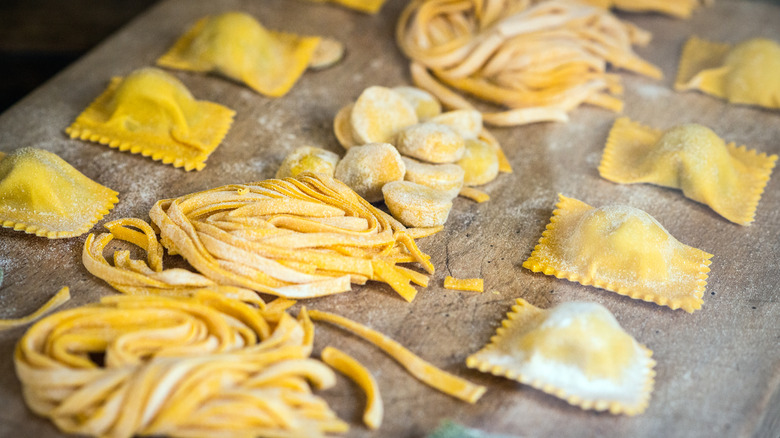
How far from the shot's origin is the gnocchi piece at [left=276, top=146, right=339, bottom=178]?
3.64m

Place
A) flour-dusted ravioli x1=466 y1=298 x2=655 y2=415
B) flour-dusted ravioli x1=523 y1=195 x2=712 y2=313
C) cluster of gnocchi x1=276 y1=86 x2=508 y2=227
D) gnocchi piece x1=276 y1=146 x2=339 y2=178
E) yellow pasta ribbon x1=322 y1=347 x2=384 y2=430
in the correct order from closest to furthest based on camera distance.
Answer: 1. yellow pasta ribbon x1=322 y1=347 x2=384 y2=430
2. flour-dusted ravioli x1=466 y1=298 x2=655 y2=415
3. flour-dusted ravioli x1=523 y1=195 x2=712 y2=313
4. cluster of gnocchi x1=276 y1=86 x2=508 y2=227
5. gnocchi piece x1=276 y1=146 x2=339 y2=178

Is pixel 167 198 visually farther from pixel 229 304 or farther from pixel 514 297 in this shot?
pixel 514 297

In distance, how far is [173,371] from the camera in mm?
2416

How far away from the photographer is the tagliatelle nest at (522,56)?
4445 mm

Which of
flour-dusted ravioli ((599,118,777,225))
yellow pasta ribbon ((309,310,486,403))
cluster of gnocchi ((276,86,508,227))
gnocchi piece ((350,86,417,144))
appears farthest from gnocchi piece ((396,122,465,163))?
yellow pasta ribbon ((309,310,486,403))

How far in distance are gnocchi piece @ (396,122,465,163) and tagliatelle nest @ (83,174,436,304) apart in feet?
1.53

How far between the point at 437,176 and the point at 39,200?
207cm

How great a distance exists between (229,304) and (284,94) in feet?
6.77

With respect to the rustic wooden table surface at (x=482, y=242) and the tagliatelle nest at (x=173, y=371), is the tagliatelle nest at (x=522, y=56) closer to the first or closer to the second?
the rustic wooden table surface at (x=482, y=242)

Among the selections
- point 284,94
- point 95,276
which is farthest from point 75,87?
point 95,276

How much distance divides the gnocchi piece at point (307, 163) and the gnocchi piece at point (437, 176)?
43cm

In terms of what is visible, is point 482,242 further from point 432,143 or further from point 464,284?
point 432,143

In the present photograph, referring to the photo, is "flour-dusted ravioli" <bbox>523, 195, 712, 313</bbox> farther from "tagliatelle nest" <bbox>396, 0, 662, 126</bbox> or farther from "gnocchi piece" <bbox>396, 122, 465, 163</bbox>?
"tagliatelle nest" <bbox>396, 0, 662, 126</bbox>

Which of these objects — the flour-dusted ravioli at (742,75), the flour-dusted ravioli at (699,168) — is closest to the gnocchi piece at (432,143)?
the flour-dusted ravioli at (699,168)
